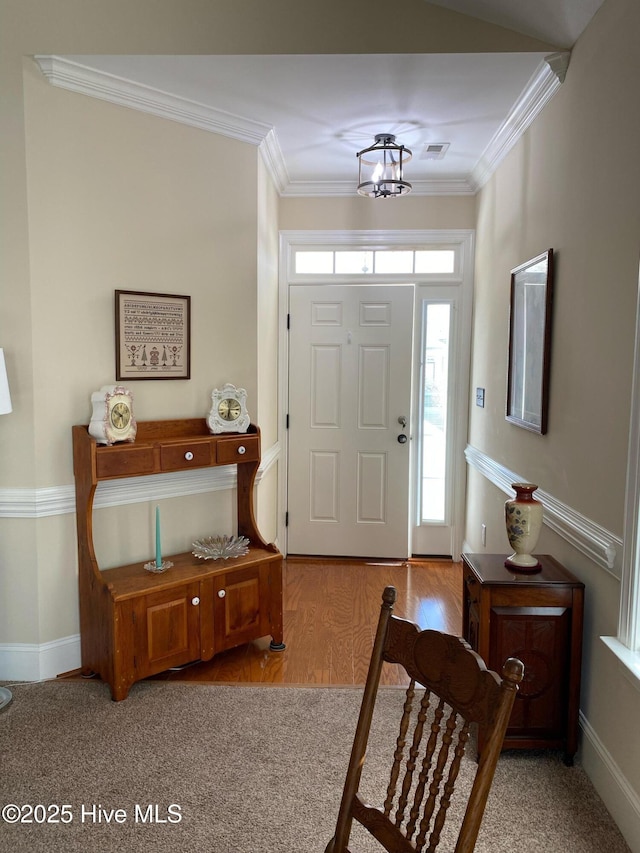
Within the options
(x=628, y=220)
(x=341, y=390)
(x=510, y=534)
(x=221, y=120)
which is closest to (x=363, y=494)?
(x=341, y=390)

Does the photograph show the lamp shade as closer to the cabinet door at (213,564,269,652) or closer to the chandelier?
the cabinet door at (213,564,269,652)

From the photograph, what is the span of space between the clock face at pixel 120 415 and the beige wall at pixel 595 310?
1.83m

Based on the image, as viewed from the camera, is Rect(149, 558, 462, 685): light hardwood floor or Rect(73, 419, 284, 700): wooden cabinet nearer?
Rect(73, 419, 284, 700): wooden cabinet

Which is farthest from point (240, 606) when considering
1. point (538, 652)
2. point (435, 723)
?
point (435, 723)

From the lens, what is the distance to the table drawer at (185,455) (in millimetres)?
2820

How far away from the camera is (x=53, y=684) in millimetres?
2736

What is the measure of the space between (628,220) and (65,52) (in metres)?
2.30

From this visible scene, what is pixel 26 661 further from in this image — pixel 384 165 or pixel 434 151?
pixel 434 151

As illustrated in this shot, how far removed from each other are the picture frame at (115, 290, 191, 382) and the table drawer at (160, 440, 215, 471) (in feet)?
1.37

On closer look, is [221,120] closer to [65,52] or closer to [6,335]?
[65,52]

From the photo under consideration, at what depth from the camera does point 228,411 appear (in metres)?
3.15

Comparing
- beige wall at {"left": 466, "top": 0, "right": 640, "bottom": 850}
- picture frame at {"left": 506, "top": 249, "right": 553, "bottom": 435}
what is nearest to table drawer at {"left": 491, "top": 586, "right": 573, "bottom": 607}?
beige wall at {"left": 466, "top": 0, "right": 640, "bottom": 850}

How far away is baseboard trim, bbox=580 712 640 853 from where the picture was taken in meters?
1.81

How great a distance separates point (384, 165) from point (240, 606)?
2454mm
